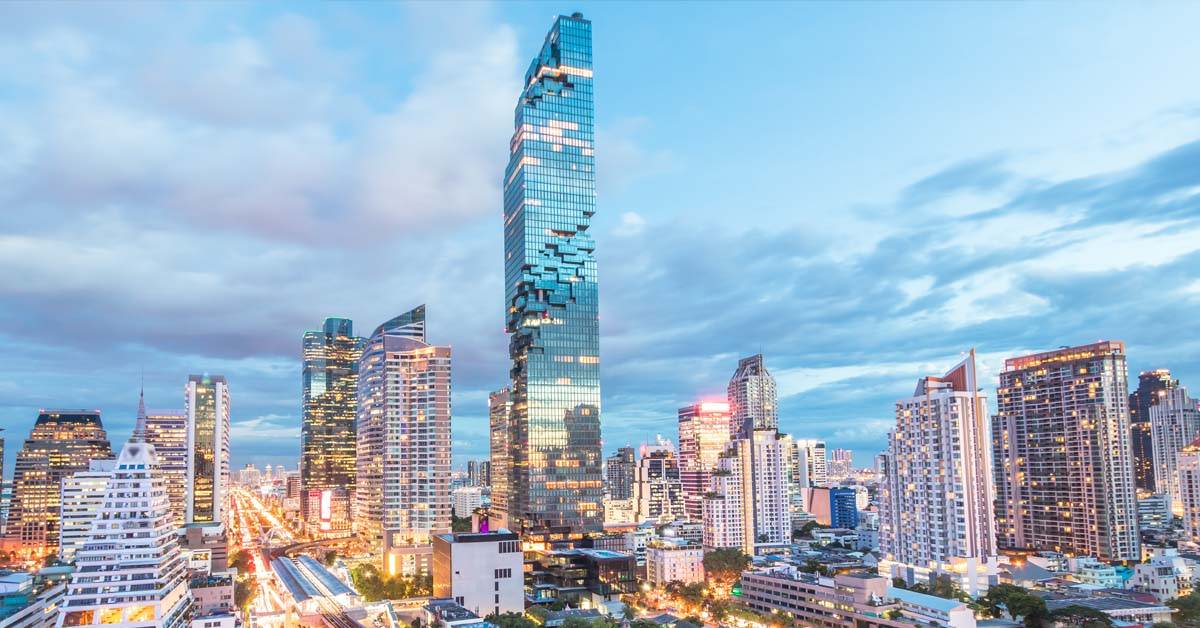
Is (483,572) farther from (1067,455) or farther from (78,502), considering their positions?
(1067,455)

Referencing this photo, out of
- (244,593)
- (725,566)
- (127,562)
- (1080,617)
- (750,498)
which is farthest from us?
(750,498)

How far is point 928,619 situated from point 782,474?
10762cm

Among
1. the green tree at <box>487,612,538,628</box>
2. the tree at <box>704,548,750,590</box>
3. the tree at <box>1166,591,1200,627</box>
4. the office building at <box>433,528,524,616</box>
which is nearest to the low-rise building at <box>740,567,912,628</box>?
the tree at <box>704,548,750,590</box>

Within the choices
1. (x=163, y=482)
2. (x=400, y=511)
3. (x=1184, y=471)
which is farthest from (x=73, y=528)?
(x=1184, y=471)

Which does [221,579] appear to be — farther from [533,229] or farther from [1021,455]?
[1021,455]

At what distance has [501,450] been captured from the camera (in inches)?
6919

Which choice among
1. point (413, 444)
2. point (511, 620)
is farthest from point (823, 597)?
point (413, 444)

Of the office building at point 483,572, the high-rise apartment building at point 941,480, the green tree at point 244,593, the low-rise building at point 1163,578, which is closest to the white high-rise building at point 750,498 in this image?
the high-rise apartment building at point 941,480

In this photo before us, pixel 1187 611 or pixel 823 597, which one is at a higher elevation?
pixel 823 597

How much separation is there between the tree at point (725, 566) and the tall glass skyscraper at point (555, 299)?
2422 centimetres

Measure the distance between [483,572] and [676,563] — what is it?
48142 mm

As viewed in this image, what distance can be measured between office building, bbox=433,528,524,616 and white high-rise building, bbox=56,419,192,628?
3064 centimetres

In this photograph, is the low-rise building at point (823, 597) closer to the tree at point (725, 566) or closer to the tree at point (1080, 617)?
the tree at point (725, 566)

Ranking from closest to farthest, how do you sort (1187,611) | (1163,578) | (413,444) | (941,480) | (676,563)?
(1187,611), (1163,578), (941,480), (676,563), (413,444)
